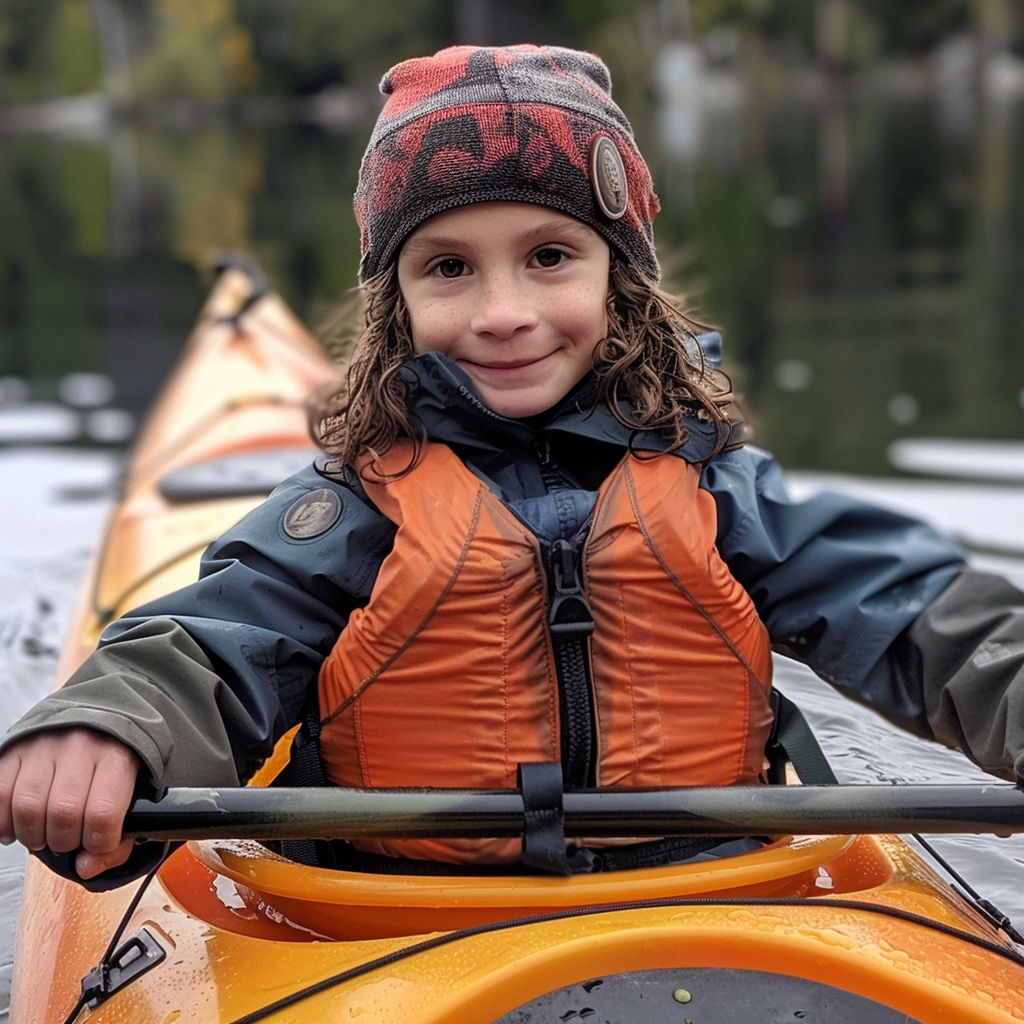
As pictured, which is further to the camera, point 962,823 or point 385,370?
point 385,370

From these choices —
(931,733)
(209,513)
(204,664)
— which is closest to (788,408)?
(209,513)

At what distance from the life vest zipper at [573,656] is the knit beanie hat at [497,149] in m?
0.41

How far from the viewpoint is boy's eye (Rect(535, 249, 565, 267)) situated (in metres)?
1.78

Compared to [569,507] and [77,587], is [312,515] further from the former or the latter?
[77,587]

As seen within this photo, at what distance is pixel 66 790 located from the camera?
1402 mm

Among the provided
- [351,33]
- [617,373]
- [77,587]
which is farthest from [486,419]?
[351,33]

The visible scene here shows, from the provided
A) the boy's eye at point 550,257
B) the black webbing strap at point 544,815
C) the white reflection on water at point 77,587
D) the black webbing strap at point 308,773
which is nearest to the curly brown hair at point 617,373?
the boy's eye at point 550,257

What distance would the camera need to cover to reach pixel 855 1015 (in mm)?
1417

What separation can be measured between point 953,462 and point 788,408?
1.02 metres

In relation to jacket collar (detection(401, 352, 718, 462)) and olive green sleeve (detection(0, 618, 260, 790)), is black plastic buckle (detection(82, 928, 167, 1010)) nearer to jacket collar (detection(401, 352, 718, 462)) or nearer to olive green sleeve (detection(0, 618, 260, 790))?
olive green sleeve (detection(0, 618, 260, 790))

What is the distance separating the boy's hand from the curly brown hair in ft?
1.78

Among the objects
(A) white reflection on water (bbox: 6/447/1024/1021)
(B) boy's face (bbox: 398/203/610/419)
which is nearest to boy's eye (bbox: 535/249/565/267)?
(B) boy's face (bbox: 398/203/610/419)

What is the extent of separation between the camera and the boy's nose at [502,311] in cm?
171

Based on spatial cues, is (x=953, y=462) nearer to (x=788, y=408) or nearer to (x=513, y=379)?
(x=788, y=408)
